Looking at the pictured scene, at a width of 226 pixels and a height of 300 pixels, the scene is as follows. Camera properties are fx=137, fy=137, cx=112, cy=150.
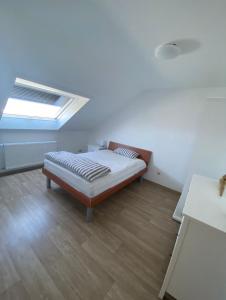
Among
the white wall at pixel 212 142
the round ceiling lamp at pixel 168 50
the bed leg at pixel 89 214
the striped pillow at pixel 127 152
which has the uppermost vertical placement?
the round ceiling lamp at pixel 168 50

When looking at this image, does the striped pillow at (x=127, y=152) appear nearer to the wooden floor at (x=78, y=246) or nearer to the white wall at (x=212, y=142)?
the wooden floor at (x=78, y=246)

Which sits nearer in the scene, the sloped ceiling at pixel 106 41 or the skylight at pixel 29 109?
the sloped ceiling at pixel 106 41

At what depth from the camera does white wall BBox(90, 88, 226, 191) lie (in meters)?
2.79

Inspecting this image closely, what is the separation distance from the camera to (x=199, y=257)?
3.27ft

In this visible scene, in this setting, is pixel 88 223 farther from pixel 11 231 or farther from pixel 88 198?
pixel 11 231

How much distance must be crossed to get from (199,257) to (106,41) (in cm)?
217

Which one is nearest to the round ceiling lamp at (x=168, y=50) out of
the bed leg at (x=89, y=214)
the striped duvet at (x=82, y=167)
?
the striped duvet at (x=82, y=167)

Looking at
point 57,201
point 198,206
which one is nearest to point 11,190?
point 57,201

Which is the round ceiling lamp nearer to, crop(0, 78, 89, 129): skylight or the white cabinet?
the white cabinet

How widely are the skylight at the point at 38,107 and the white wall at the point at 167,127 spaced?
55.1 inches

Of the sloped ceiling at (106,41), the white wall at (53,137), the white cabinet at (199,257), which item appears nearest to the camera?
the white cabinet at (199,257)

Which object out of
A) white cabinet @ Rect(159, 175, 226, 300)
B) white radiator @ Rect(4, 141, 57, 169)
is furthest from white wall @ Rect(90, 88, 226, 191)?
white radiator @ Rect(4, 141, 57, 169)

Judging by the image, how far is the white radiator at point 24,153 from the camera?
2.87 meters

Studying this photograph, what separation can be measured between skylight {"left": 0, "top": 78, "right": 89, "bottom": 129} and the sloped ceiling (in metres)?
0.42
